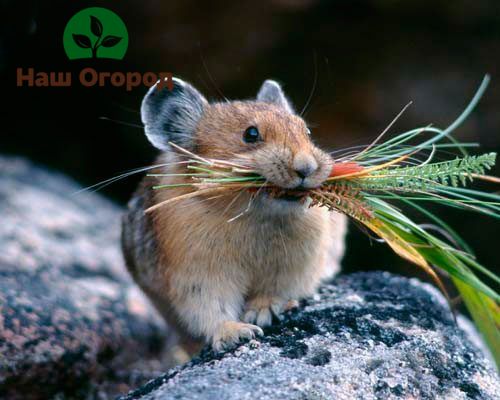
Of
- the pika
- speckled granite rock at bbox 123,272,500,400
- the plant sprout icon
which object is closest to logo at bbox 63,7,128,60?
the plant sprout icon

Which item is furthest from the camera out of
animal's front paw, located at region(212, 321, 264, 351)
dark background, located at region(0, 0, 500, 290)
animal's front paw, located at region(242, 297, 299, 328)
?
dark background, located at region(0, 0, 500, 290)

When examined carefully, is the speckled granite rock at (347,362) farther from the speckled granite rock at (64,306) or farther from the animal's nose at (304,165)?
the speckled granite rock at (64,306)

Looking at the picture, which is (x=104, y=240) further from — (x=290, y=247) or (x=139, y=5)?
(x=290, y=247)

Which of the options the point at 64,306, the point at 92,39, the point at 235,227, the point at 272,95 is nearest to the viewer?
the point at 235,227

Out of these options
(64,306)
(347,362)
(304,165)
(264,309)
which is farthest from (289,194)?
(64,306)

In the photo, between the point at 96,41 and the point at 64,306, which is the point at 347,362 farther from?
the point at 96,41

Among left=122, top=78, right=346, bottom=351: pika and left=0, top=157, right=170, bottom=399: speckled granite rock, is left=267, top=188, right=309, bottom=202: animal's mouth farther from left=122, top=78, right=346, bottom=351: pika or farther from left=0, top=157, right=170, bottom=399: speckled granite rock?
left=0, top=157, right=170, bottom=399: speckled granite rock

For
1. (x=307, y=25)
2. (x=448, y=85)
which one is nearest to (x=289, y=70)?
(x=307, y=25)

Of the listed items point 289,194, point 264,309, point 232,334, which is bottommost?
point 232,334
